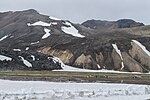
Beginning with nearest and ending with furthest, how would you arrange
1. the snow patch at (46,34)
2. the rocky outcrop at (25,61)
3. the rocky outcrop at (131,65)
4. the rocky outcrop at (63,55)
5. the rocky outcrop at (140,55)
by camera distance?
the rocky outcrop at (25,61)
the rocky outcrop at (131,65)
the rocky outcrop at (140,55)
the rocky outcrop at (63,55)
the snow patch at (46,34)

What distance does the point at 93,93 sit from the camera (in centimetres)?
3725

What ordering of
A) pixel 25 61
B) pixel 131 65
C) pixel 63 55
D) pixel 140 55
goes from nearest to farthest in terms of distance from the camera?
pixel 25 61, pixel 131 65, pixel 140 55, pixel 63 55

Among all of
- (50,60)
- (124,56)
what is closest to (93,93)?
(50,60)

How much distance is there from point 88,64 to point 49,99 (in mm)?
77651

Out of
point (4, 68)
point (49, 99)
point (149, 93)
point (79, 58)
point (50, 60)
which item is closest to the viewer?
point (49, 99)

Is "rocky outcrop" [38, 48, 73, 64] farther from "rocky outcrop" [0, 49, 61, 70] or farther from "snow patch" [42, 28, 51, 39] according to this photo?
"snow patch" [42, 28, 51, 39]

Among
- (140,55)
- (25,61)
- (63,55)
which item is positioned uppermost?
(140,55)

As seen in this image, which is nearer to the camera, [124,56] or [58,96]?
[58,96]

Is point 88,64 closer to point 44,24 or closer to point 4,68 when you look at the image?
point 4,68

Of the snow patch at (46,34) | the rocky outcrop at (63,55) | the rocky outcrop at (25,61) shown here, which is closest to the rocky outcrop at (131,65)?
the rocky outcrop at (63,55)

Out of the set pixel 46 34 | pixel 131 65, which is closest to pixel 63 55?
pixel 131 65

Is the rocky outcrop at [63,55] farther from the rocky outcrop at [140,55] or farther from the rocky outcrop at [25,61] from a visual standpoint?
the rocky outcrop at [140,55]

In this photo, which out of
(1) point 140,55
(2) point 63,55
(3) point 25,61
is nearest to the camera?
(3) point 25,61

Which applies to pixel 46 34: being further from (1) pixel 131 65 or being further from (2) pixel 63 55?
(1) pixel 131 65
